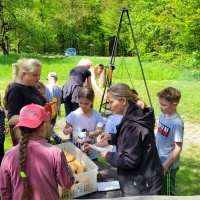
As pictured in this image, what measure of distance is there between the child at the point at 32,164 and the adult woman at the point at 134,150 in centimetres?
46

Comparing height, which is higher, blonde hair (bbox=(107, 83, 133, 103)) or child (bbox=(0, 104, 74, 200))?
blonde hair (bbox=(107, 83, 133, 103))

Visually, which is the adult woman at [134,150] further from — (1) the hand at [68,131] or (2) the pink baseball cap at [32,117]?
(1) the hand at [68,131]

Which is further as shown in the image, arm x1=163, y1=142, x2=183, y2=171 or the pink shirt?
arm x1=163, y1=142, x2=183, y2=171

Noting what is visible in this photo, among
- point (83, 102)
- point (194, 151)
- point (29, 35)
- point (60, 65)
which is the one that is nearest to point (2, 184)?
point (83, 102)

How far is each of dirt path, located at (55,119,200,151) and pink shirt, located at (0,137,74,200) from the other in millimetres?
4881

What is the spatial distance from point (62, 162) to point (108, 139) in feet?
2.67

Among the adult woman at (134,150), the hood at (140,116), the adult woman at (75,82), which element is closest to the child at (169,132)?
the adult woman at (134,150)

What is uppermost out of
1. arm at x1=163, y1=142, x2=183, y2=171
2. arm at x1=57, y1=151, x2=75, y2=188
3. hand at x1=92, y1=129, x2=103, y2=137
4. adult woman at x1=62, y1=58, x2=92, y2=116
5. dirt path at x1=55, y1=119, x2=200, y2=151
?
adult woman at x1=62, y1=58, x2=92, y2=116

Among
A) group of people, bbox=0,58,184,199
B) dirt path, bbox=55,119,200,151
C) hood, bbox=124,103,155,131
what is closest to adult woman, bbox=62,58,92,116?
dirt path, bbox=55,119,200,151

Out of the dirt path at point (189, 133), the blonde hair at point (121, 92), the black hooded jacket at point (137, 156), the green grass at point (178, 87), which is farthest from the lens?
the dirt path at point (189, 133)

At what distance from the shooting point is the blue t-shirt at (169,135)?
3238 millimetres

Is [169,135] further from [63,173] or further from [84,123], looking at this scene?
[63,173]

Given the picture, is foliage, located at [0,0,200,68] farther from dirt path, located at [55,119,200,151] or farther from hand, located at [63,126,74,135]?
hand, located at [63,126,74,135]

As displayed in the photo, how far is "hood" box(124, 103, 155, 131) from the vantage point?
2.32 m
